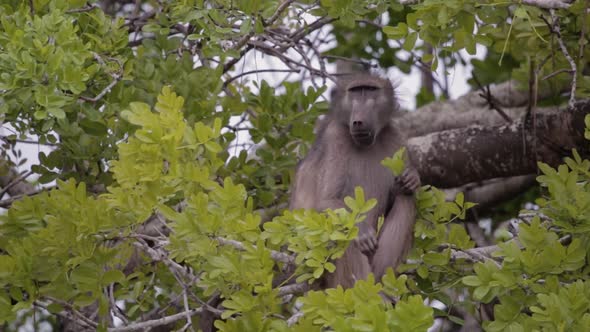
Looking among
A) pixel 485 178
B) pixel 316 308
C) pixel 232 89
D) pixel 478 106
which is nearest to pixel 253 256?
pixel 316 308

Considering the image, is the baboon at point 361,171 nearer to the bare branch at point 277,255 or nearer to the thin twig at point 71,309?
the bare branch at point 277,255

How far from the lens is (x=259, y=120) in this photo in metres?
7.56

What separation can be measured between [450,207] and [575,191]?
867 millimetres

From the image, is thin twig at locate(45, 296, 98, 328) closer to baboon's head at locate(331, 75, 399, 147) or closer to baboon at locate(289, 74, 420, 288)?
baboon at locate(289, 74, 420, 288)

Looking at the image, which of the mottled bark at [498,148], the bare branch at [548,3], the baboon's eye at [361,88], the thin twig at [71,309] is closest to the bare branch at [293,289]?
the thin twig at [71,309]

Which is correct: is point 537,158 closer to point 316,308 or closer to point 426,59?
point 426,59

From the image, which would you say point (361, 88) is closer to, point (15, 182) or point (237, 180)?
point (237, 180)

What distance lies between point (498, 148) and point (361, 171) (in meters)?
1.54

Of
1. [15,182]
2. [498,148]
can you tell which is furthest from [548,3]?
[15,182]

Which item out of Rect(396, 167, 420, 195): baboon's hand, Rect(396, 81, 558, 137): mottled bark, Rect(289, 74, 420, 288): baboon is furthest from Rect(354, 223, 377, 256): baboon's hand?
Rect(396, 81, 558, 137): mottled bark

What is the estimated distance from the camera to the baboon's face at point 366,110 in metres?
7.16

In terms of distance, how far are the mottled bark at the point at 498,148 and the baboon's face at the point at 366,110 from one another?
44.5 inches

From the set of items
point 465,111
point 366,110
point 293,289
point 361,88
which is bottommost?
point 293,289

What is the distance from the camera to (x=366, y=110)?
7305 mm
